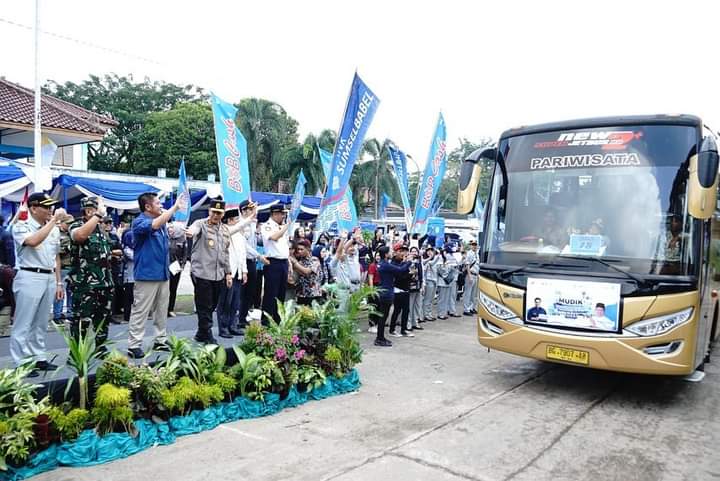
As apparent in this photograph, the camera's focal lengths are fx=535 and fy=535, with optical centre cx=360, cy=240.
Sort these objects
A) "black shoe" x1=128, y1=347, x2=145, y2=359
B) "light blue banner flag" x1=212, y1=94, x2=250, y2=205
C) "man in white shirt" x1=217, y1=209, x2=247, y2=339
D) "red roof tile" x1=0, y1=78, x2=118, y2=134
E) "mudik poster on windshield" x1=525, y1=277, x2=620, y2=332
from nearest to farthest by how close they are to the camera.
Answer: "black shoe" x1=128, y1=347, x2=145, y2=359 < "mudik poster on windshield" x1=525, y1=277, x2=620, y2=332 < "man in white shirt" x1=217, y1=209, x2=247, y2=339 < "light blue banner flag" x1=212, y1=94, x2=250, y2=205 < "red roof tile" x1=0, y1=78, x2=118, y2=134

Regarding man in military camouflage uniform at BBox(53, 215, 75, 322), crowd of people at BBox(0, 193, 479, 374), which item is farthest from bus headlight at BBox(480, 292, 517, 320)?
man in military camouflage uniform at BBox(53, 215, 75, 322)

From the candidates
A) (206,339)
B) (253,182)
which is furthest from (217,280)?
(253,182)

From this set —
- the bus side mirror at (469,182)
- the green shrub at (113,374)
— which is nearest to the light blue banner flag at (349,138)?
the bus side mirror at (469,182)

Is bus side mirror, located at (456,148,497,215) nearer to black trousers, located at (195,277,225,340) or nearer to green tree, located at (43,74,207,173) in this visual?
black trousers, located at (195,277,225,340)

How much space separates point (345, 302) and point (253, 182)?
2544 cm

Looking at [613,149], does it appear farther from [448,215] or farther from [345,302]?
[448,215]

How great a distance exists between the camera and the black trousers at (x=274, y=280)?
748cm

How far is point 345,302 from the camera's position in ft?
23.6

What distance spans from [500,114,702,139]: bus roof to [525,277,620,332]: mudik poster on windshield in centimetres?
192

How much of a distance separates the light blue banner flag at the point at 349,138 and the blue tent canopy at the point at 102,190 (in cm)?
640

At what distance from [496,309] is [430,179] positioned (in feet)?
19.6

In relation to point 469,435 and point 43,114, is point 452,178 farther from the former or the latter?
point 469,435

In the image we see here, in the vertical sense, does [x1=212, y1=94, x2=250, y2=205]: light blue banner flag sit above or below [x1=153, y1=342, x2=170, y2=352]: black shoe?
above

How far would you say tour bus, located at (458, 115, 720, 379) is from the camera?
564 cm
